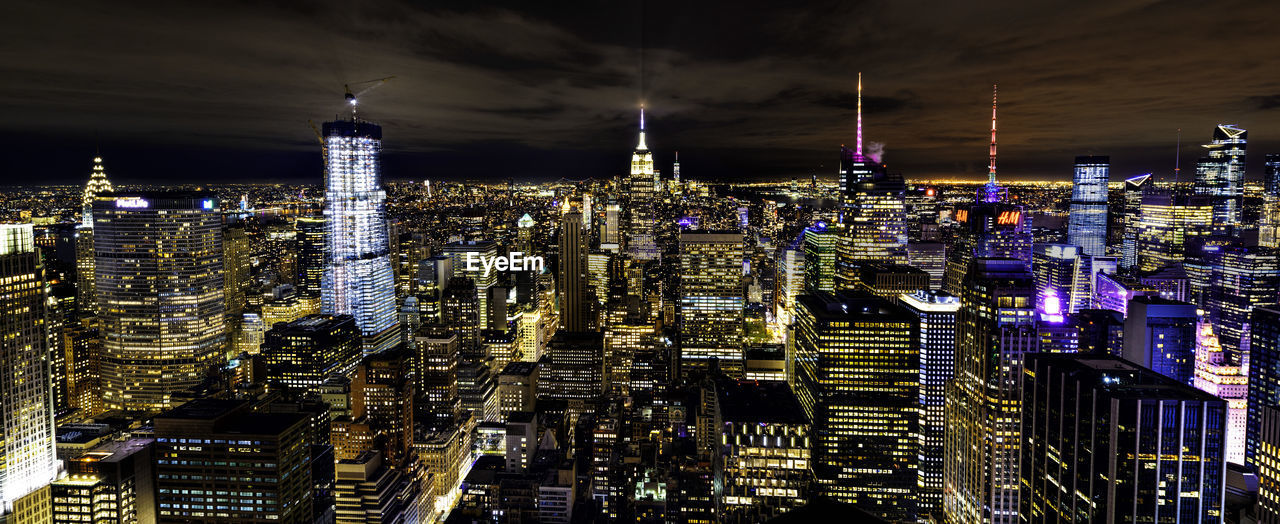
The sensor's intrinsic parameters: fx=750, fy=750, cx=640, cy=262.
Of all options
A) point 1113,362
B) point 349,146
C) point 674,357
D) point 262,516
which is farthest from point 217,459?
point 349,146

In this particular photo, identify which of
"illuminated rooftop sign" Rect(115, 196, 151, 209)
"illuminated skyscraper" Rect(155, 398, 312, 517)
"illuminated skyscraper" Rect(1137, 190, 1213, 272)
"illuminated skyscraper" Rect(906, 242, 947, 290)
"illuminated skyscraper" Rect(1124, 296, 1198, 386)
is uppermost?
"illuminated rooftop sign" Rect(115, 196, 151, 209)

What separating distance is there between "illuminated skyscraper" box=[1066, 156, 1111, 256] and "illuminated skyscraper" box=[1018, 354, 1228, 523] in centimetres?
2057

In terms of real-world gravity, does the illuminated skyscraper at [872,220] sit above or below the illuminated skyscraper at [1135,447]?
above

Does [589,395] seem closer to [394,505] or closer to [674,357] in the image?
[674,357]

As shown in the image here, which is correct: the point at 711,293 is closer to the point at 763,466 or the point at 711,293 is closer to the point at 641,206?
the point at 641,206

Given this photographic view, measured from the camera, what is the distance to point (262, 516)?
1261 cm

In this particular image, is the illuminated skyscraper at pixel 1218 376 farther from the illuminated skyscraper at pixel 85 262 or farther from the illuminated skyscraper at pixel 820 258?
the illuminated skyscraper at pixel 85 262

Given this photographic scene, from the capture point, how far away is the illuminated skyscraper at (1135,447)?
8734 millimetres

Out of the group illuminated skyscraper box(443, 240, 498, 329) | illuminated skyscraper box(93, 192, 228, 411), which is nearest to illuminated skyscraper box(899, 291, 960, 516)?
illuminated skyscraper box(443, 240, 498, 329)

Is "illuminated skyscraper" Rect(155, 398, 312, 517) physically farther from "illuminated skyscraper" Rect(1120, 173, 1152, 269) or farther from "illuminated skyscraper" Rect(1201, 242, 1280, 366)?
"illuminated skyscraper" Rect(1120, 173, 1152, 269)

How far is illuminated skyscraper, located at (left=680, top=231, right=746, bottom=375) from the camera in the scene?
3169 centimetres

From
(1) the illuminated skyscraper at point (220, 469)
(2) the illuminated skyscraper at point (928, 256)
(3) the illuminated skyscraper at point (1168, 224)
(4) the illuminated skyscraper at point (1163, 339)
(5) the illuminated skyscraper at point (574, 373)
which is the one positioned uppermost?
(3) the illuminated skyscraper at point (1168, 224)

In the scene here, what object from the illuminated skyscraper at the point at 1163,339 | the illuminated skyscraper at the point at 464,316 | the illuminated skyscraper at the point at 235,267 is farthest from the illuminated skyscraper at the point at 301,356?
the illuminated skyscraper at the point at 1163,339

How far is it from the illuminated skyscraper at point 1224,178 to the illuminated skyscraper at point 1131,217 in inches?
91.2
